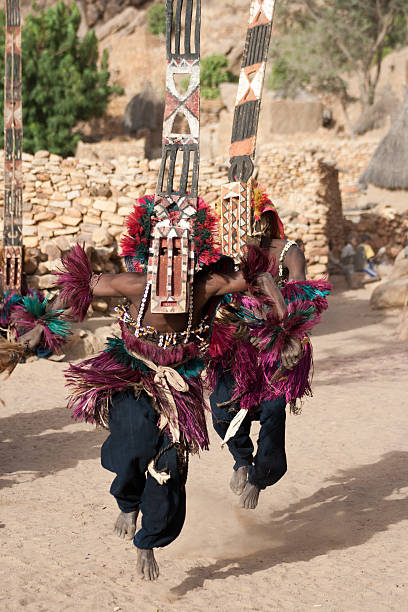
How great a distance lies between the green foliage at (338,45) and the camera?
125ft

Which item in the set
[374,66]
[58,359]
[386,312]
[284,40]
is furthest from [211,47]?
[58,359]

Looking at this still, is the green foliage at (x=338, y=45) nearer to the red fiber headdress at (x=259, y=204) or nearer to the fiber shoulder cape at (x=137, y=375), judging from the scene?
the red fiber headdress at (x=259, y=204)

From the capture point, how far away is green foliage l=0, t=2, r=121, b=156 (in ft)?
92.5

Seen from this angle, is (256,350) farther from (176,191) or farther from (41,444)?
(41,444)

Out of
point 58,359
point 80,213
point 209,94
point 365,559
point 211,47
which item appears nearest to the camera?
point 365,559

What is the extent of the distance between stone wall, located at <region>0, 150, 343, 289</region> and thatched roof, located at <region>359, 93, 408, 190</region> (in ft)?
36.9

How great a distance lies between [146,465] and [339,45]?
39.4 metres

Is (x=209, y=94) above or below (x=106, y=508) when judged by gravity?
above

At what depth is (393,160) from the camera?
26.1 metres

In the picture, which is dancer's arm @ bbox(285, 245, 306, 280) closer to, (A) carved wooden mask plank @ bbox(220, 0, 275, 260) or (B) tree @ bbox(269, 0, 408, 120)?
(A) carved wooden mask plank @ bbox(220, 0, 275, 260)

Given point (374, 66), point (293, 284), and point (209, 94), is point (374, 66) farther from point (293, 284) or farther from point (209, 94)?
point (293, 284)

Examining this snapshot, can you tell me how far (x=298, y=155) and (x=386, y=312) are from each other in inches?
322

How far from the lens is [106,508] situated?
14.1 ft

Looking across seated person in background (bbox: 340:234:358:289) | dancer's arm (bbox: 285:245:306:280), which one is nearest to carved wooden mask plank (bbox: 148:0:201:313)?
dancer's arm (bbox: 285:245:306:280)
